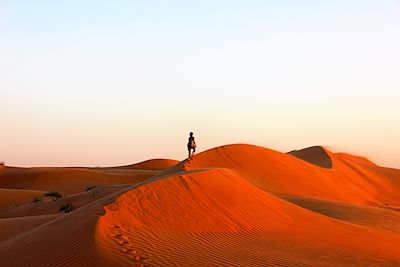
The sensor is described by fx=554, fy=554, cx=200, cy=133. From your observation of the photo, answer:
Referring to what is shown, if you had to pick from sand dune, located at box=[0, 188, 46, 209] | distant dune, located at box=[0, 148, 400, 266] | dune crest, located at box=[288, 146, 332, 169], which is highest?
dune crest, located at box=[288, 146, 332, 169]

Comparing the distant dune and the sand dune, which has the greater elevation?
the sand dune

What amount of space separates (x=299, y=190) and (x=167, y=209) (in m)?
15.2

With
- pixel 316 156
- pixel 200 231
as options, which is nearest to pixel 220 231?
pixel 200 231

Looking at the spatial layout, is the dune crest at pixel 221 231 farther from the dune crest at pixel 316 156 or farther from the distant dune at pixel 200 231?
the dune crest at pixel 316 156

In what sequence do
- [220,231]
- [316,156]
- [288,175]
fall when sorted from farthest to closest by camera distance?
[316,156] → [288,175] → [220,231]

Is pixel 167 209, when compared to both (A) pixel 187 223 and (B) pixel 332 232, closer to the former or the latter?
(A) pixel 187 223

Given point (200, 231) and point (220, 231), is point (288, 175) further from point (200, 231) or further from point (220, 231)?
point (200, 231)

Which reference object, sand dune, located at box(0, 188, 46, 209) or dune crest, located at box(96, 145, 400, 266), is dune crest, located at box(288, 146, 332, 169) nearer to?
sand dune, located at box(0, 188, 46, 209)

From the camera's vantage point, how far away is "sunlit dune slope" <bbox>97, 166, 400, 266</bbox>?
916cm

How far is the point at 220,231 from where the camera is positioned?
37.4 feet

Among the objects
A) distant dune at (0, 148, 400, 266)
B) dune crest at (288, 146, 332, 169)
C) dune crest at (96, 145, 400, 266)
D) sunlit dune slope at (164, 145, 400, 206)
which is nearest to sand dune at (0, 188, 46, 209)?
sunlit dune slope at (164, 145, 400, 206)

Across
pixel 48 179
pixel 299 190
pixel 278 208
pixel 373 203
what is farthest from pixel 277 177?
pixel 48 179

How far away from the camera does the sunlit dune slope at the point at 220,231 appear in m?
9.16

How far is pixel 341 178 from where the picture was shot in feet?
111
